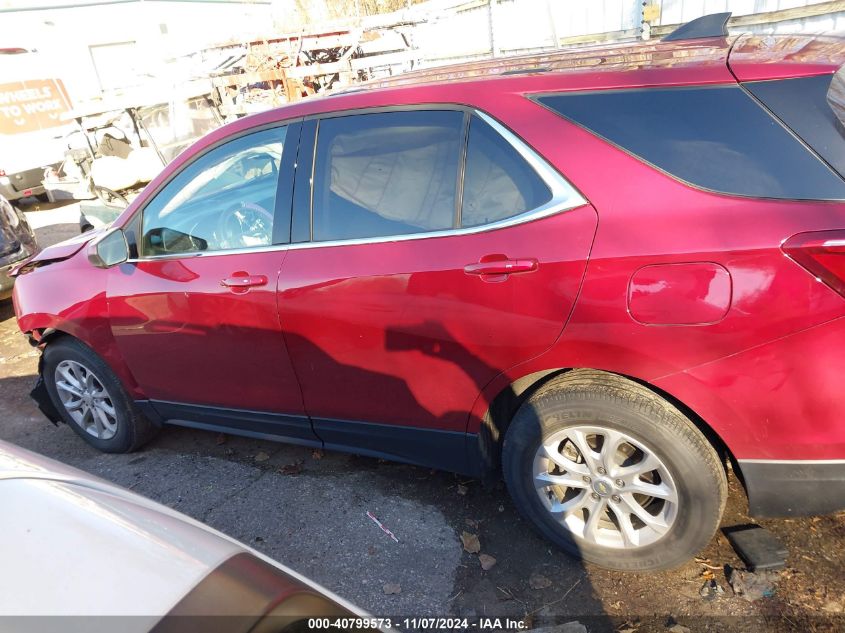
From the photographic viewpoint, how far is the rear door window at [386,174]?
7.61 feet

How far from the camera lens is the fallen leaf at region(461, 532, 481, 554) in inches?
102

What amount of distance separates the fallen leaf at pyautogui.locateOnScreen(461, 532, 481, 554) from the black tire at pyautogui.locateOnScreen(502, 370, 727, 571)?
330 millimetres

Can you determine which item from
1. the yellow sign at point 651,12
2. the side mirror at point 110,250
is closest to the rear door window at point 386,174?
the side mirror at point 110,250

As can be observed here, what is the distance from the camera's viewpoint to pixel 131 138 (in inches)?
327

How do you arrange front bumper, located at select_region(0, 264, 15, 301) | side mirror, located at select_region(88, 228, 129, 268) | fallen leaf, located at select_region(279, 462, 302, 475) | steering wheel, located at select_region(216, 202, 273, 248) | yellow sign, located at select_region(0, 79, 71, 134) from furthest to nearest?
yellow sign, located at select_region(0, 79, 71, 134)
front bumper, located at select_region(0, 264, 15, 301)
fallen leaf, located at select_region(279, 462, 302, 475)
side mirror, located at select_region(88, 228, 129, 268)
steering wheel, located at select_region(216, 202, 273, 248)

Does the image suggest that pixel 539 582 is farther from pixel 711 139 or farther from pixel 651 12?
pixel 651 12

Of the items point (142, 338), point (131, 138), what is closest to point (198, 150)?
point (142, 338)

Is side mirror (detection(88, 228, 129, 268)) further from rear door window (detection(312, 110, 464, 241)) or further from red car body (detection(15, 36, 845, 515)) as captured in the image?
rear door window (detection(312, 110, 464, 241))

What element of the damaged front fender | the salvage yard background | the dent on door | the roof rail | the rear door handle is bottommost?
the salvage yard background

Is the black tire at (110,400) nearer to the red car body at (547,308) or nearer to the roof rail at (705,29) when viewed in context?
the red car body at (547,308)

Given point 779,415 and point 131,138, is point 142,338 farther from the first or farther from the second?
point 131,138

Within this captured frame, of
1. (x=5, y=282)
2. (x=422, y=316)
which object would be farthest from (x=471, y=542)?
(x=5, y=282)

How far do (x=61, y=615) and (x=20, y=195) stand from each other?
1183 centimetres

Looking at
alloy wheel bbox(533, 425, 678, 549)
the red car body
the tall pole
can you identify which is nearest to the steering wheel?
the red car body
